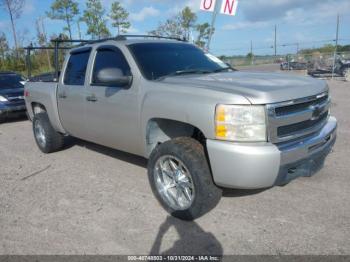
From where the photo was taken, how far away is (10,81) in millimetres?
11250

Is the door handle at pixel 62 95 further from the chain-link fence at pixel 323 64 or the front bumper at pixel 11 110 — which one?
the chain-link fence at pixel 323 64

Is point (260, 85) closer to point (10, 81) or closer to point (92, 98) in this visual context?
point (92, 98)

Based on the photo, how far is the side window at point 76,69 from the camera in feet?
16.2

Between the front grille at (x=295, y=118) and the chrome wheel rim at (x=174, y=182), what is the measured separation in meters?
0.95

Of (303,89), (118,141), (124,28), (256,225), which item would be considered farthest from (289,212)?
(124,28)

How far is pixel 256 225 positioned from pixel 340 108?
6948 mm

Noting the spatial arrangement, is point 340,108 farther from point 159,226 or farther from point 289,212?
point 159,226

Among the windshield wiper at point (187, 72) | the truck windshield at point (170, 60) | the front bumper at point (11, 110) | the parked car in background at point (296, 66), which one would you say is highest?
the truck windshield at point (170, 60)

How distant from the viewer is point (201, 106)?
316 cm

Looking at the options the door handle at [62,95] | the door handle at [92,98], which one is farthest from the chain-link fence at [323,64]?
the door handle at [92,98]

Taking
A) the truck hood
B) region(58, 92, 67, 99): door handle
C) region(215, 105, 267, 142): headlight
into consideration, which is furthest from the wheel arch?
region(58, 92, 67, 99): door handle

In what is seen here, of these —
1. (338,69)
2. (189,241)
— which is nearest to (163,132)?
(189,241)

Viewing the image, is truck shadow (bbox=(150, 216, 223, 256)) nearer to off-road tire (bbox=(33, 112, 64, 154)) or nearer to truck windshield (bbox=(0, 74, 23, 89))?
off-road tire (bbox=(33, 112, 64, 154))

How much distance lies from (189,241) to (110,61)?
256cm
